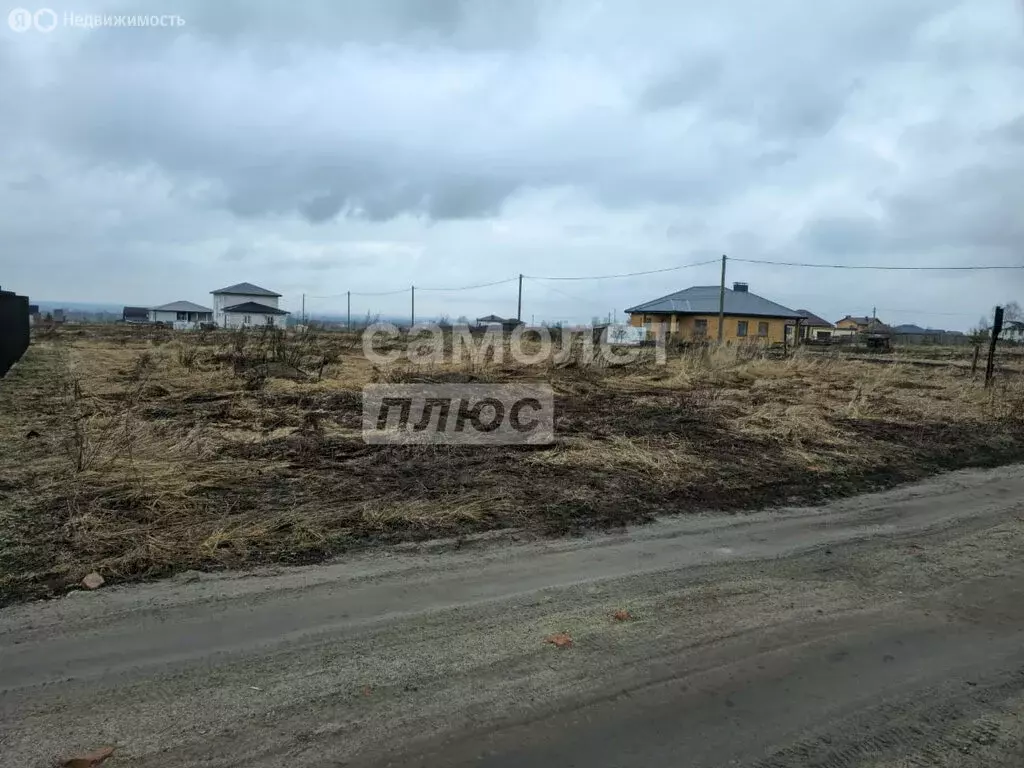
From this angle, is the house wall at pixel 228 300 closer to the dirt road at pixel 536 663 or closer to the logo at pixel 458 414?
the logo at pixel 458 414

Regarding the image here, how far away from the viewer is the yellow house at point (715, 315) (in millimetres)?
47984

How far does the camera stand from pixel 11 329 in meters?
15.9

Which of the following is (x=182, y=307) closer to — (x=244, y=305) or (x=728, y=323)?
(x=244, y=305)

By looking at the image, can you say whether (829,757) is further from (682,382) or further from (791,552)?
(682,382)

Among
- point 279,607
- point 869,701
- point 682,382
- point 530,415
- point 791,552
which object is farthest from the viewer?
point 682,382

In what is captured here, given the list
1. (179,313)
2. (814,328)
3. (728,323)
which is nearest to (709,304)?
(728,323)

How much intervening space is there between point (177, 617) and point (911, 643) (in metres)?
3.63

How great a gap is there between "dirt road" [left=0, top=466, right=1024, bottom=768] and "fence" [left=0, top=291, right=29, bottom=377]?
13771 mm

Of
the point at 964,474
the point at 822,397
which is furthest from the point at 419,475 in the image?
the point at 822,397

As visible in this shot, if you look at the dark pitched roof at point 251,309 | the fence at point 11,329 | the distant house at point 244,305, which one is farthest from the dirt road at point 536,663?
the dark pitched roof at point 251,309

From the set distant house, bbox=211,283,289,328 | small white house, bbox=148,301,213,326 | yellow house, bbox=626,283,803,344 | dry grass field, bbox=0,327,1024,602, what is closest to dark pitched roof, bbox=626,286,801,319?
yellow house, bbox=626,283,803,344

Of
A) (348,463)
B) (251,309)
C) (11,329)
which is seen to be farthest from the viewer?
(251,309)

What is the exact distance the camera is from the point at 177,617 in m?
3.22

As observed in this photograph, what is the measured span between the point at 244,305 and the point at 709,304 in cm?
5056
